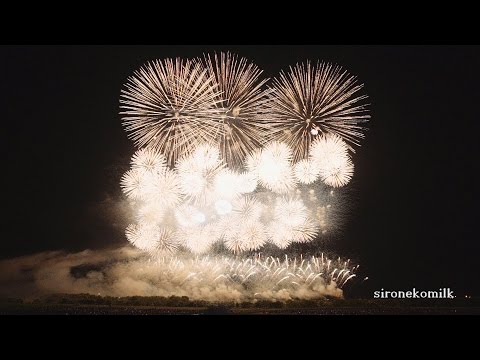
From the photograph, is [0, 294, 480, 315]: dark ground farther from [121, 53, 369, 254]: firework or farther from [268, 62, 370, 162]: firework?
[268, 62, 370, 162]: firework

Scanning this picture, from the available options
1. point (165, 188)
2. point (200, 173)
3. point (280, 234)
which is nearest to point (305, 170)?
point (280, 234)

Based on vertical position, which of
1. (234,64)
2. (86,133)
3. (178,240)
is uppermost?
(234,64)

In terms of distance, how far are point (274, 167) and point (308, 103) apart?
0.86 meters

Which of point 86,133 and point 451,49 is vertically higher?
point 451,49

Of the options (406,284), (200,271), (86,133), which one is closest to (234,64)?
(86,133)

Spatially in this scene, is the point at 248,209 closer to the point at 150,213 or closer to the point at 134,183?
the point at 150,213

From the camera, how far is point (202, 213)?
7824mm

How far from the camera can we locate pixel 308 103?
7773mm

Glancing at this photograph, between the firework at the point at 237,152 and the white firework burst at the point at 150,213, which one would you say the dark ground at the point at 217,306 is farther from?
the white firework burst at the point at 150,213

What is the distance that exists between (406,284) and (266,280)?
5.51ft

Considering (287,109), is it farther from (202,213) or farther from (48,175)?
(48,175)

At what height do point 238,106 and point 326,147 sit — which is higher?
point 238,106

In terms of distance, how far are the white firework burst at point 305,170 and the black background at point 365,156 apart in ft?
1.71

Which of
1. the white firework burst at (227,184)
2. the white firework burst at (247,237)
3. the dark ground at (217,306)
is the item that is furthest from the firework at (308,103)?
the dark ground at (217,306)
